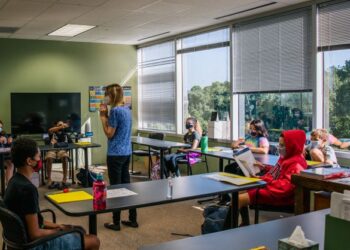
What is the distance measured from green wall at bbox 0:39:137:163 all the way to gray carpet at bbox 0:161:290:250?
3.36m

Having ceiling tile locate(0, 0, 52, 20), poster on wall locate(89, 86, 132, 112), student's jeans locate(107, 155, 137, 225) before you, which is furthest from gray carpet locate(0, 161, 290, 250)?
poster on wall locate(89, 86, 132, 112)

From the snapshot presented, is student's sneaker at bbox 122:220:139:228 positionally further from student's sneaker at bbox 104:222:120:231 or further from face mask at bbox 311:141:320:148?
face mask at bbox 311:141:320:148

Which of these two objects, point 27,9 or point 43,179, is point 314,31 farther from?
point 43,179

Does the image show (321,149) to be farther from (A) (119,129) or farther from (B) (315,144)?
(A) (119,129)

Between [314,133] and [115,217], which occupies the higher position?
[314,133]

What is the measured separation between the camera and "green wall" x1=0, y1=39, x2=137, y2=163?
7.96m

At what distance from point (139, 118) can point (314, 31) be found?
504cm

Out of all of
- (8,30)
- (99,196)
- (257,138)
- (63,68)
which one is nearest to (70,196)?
(99,196)

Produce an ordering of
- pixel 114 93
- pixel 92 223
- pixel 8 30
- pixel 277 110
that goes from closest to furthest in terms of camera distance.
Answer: pixel 92 223
pixel 114 93
pixel 277 110
pixel 8 30

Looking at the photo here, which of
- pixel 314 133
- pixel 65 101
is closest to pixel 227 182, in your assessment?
pixel 314 133

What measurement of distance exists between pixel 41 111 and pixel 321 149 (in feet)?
17.8

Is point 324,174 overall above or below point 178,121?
below

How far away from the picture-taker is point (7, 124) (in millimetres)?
7949

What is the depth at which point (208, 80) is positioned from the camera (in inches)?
285
